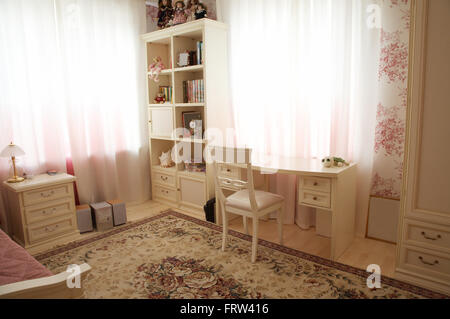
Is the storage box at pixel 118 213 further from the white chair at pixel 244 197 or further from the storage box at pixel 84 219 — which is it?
the white chair at pixel 244 197

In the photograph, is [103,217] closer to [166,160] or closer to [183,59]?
[166,160]

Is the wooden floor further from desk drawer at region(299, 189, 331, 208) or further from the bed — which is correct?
the bed

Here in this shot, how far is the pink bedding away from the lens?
1.51 meters

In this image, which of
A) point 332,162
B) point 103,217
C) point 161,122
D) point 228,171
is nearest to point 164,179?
point 161,122

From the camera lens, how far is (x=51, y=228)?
2896 millimetres

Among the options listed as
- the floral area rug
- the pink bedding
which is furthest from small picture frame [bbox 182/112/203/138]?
the pink bedding

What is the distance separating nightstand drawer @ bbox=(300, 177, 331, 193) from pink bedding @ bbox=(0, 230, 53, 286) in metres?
1.82

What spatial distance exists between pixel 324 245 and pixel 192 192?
4.91ft

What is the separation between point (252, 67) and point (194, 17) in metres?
0.79

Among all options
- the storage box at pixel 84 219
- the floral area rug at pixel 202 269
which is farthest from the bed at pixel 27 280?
the storage box at pixel 84 219

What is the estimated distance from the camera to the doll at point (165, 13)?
3.69 meters

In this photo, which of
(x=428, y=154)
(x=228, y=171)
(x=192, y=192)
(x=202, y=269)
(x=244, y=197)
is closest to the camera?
(x=428, y=154)

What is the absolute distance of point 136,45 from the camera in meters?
3.84

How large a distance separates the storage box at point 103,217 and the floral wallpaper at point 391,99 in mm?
2481
